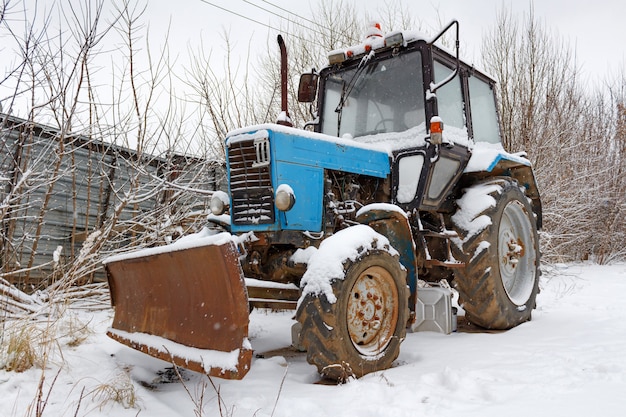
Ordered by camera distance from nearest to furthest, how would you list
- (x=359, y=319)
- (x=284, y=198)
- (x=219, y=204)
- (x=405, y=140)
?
1. (x=359, y=319)
2. (x=284, y=198)
3. (x=219, y=204)
4. (x=405, y=140)

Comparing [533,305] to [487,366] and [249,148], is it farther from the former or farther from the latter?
[249,148]

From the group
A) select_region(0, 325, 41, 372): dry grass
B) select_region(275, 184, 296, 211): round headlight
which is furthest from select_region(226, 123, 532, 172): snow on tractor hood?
select_region(0, 325, 41, 372): dry grass

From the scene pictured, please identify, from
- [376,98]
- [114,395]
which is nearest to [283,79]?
[376,98]

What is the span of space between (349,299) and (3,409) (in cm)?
182

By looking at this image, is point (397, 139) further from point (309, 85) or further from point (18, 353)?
point (18, 353)

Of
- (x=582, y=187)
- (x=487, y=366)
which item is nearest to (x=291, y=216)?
(x=487, y=366)

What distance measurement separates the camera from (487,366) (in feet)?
9.52

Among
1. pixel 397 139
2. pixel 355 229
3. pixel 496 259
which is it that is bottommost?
pixel 496 259

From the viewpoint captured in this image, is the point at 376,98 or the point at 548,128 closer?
the point at 376,98

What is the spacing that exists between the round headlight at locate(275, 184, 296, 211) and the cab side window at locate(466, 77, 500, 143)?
2380 mm

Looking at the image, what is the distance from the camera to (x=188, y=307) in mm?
2898

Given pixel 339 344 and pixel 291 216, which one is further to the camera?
pixel 291 216

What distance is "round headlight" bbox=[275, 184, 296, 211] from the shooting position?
10.7ft

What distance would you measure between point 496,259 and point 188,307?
102 inches
